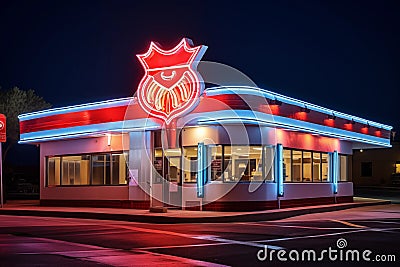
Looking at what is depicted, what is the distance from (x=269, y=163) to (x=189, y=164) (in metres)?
3.44

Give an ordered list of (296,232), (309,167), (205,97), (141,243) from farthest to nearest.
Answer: (309,167), (205,97), (296,232), (141,243)

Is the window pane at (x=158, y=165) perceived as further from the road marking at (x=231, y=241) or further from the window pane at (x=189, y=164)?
the road marking at (x=231, y=241)

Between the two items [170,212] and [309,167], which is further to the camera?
[309,167]

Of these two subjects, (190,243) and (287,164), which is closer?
(190,243)

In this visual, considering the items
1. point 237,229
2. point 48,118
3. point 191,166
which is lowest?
point 237,229

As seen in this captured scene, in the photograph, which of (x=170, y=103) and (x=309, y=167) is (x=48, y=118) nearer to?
(x=170, y=103)

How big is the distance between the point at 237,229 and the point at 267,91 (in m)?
8.23

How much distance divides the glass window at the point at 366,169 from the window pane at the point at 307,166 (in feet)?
144

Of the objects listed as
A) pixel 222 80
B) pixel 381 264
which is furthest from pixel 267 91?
pixel 381 264

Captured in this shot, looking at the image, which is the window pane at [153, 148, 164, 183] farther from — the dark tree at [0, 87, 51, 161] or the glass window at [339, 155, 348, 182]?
the dark tree at [0, 87, 51, 161]

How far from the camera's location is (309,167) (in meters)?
30.5

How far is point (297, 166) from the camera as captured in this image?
29.4 metres

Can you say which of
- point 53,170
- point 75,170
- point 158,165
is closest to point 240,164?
point 158,165

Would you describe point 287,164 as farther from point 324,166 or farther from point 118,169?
point 118,169
